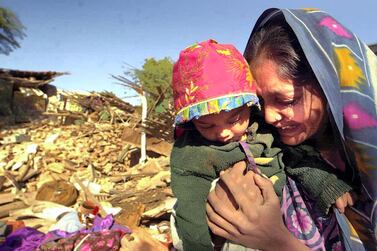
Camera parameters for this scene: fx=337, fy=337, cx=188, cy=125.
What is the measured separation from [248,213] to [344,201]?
405 mm

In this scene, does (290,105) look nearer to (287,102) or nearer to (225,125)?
(287,102)

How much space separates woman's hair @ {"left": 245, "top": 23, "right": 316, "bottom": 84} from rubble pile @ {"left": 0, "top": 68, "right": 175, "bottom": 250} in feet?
11.0

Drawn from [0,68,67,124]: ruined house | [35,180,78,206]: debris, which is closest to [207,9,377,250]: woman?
[35,180,78,206]: debris

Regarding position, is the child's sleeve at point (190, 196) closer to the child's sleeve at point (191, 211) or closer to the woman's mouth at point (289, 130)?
the child's sleeve at point (191, 211)

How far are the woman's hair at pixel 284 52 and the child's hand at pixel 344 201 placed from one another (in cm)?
50

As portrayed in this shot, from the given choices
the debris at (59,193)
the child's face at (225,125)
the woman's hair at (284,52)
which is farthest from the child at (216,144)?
the debris at (59,193)

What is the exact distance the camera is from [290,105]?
4.39 ft

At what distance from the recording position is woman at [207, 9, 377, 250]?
4.10 ft

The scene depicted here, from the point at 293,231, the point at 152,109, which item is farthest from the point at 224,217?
the point at 152,109

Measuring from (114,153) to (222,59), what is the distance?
1234cm

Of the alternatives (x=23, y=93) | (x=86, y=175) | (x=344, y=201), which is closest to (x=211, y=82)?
(x=344, y=201)

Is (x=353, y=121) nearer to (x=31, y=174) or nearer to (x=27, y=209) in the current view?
(x=27, y=209)

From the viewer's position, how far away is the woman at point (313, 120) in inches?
49.3

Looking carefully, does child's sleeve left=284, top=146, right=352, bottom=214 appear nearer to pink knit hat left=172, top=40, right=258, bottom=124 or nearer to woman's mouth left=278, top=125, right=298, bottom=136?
woman's mouth left=278, top=125, right=298, bottom=136
